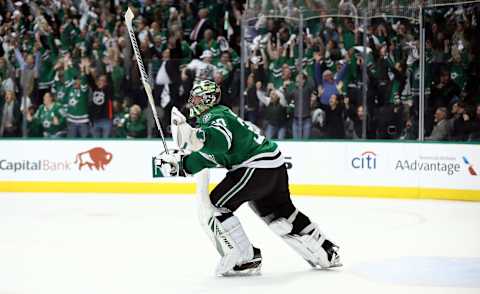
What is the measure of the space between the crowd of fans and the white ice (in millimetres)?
1254

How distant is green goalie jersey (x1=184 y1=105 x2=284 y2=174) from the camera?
5.34m

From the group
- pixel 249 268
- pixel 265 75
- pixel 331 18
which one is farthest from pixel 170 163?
pixel 331 18

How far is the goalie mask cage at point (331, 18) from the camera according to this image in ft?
37.0

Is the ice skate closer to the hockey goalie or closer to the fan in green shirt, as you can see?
the hockey goalie

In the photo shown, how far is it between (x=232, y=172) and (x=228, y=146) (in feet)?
1.02

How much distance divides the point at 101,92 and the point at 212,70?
1.55 m

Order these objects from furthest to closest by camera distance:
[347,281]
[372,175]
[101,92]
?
[101,92]
[372,175]
[347,281]

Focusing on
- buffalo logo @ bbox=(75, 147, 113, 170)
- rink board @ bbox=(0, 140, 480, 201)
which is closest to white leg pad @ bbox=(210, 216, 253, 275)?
rink board @ bbox=(0, 140, 480, 201)

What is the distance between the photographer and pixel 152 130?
38.8ft

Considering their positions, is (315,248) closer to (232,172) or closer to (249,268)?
(249,268)

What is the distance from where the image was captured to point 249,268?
5.69 metres

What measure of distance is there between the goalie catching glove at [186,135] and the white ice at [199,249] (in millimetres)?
856

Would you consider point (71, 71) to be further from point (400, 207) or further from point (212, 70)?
point (400, 207)

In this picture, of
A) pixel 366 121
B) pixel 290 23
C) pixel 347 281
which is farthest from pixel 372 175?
pixel 347 281
